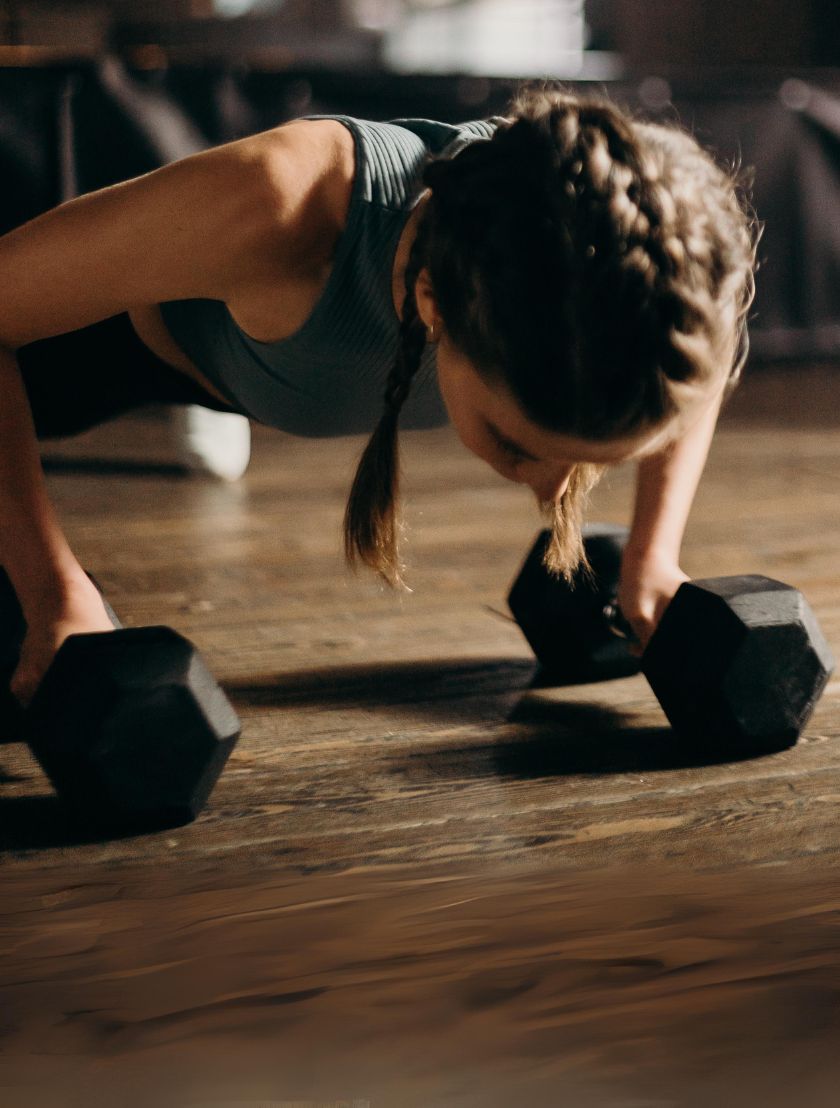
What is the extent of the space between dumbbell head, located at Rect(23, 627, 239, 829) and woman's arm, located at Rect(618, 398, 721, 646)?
0.34 meters

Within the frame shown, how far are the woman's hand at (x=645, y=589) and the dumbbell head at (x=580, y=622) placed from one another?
0.03m

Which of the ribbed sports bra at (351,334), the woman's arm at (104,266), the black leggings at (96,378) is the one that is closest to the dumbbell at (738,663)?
the ribbed sports bra at (351,334)

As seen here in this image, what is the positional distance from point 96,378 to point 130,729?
491mm

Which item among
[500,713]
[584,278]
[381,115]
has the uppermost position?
[584,278]

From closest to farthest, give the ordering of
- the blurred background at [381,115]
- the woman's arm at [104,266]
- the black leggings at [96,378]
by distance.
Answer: the woman's arm at [104,266], the black leggings at [96,378], the blurred background at [381,115]

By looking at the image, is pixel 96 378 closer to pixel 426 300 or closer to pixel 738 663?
pixel 426 300

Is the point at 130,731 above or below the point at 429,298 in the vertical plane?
below

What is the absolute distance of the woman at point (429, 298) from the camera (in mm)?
648

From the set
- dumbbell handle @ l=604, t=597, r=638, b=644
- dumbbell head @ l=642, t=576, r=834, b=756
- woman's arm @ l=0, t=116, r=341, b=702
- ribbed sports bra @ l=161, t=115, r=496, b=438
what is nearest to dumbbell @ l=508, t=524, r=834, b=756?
dumbbell head @ l=642, t=576, r=834, b=756

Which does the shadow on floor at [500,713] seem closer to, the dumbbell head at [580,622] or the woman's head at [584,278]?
the dumbbell head at [580,622]

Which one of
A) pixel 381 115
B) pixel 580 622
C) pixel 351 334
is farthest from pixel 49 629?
pixel 381 115

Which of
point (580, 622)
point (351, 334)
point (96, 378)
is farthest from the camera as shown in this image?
point (96, 378)

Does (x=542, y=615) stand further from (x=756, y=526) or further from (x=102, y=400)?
(x=756, y=526)

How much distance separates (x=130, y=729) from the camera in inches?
27.8
